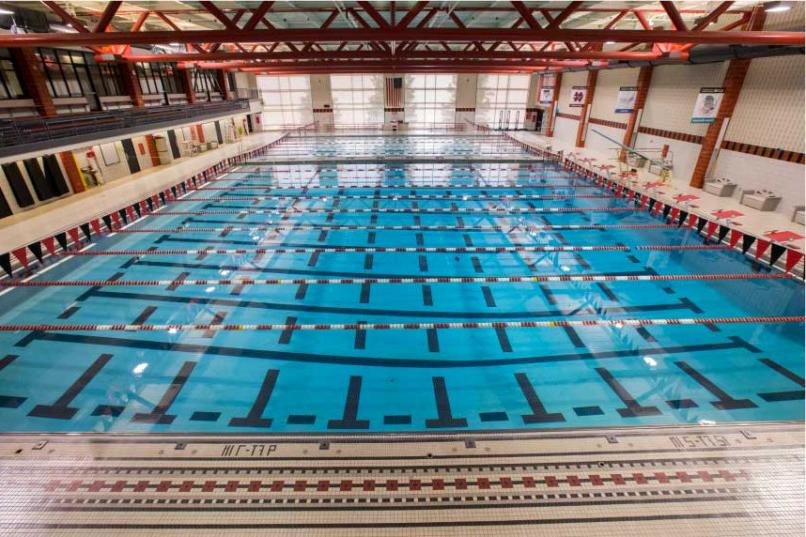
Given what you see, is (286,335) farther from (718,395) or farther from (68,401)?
(718,395)

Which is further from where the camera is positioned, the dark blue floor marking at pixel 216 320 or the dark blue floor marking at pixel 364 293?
the dark blue floor marking at pixel 364 293

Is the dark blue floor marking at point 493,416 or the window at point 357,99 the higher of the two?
the window at point 357,99

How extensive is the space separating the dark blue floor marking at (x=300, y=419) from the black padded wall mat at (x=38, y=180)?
40.1ft

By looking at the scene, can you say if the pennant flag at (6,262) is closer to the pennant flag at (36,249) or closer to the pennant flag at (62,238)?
the pennant flag at (36,249)

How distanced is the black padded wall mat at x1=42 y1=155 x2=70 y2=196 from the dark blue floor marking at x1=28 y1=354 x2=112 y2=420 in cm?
1007

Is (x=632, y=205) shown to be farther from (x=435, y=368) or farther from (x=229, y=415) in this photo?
(x=229, y=415)

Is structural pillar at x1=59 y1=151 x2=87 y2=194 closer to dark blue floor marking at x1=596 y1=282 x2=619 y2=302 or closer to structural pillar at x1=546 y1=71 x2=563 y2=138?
dark blue floor marking at x1=596 y1=282 x2=619 y2=302

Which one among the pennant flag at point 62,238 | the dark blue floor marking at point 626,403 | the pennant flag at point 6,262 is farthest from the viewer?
the pennant flag at point 62,238

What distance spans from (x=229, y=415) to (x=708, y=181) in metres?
14.2

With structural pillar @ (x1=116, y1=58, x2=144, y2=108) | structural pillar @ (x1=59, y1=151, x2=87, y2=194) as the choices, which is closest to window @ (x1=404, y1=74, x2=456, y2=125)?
structural pillar @ (x1=116, y1=58, x2=144, y2=108)

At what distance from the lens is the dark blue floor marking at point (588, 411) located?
4.37m

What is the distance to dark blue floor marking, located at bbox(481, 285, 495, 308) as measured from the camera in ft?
21.7

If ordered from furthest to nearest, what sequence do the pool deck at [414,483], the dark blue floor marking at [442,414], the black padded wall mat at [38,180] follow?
the black padded wall mat at [38,180] → the dark blue floor marking at [442,414] → the pool deck at [414,483]

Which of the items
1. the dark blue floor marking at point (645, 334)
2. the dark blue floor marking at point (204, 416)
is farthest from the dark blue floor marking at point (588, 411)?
the dark blue floor marking at point (204, 416)
